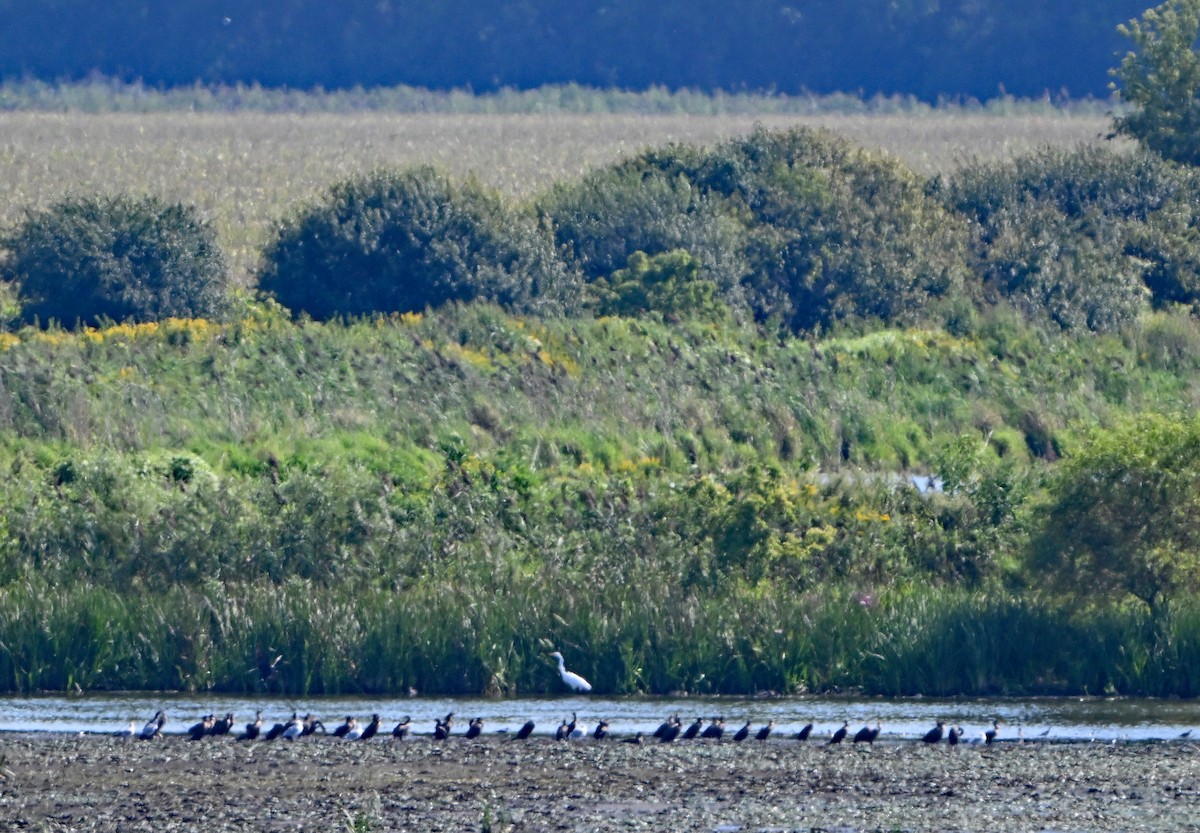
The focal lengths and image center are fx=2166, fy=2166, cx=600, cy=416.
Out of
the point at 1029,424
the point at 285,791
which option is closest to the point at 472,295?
the point at 1029,424

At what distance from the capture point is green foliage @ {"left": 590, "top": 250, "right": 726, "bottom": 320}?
4634 cm

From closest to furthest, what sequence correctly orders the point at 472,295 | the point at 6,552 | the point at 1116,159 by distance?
the point at 6,552
the point at 472,295
the point at 1116,159

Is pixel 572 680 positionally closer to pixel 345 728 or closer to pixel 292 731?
pixel 345 728

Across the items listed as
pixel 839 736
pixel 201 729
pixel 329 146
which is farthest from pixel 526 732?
pixel 329 146

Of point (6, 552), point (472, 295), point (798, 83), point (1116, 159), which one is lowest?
point (6, 552)

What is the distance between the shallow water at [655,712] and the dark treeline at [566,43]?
89880 millimetres

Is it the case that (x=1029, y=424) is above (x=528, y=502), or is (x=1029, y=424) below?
above

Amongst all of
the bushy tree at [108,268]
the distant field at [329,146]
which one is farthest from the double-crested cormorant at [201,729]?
the distant field at [329,146]

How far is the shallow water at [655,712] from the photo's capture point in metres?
22.5

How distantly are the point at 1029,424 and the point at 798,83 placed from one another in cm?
7475

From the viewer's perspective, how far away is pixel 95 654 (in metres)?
25.2

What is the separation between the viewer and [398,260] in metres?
45.8

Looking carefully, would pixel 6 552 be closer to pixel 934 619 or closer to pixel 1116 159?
pixel 934 619

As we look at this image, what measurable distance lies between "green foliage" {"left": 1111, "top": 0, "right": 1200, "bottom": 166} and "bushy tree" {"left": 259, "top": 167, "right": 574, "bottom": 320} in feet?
56.4
